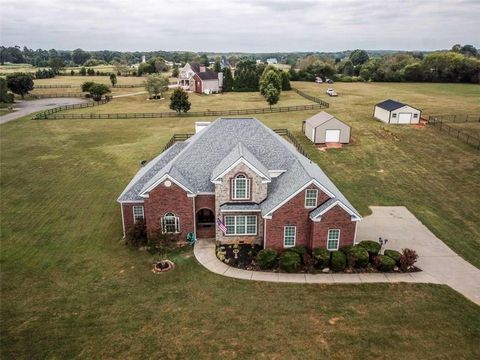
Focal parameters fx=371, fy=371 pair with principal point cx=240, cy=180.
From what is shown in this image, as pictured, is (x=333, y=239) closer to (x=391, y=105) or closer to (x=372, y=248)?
(x=372, y=248)

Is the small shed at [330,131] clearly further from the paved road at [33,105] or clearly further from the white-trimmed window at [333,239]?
the paved road at [33,105]

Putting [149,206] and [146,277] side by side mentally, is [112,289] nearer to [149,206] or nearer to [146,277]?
[146,277]

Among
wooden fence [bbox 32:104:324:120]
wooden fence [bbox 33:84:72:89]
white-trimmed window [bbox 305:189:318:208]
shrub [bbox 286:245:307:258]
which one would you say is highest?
wooden fence [bbox 33:84:72:89]

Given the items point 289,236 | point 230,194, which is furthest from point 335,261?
point 230,194

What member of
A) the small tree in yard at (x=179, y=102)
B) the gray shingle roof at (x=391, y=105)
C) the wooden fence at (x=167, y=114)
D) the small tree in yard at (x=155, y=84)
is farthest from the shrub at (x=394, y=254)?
the small tree in yard at (x=155, y=84)

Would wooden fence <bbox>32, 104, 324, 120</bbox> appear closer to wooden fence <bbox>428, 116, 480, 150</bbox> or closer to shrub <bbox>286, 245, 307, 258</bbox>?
wooden fence <bbox>428, 116, 480, 150</bbox>

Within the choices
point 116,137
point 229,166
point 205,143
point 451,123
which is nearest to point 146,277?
point 229,166

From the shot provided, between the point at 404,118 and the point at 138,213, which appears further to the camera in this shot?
the point at 404,118

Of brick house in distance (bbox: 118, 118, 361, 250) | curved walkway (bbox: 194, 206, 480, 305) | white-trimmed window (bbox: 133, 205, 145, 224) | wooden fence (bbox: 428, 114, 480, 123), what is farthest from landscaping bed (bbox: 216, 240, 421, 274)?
wooden fence (bbox: 428, 114, 480, 123)
